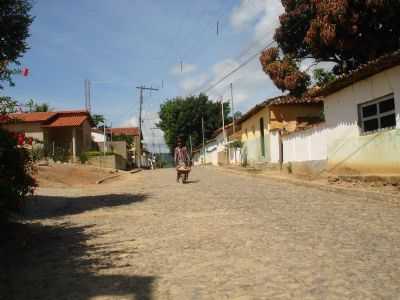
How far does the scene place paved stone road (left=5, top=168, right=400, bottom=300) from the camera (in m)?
4.39

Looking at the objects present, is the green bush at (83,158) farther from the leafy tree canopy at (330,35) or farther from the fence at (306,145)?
the fence at (306,145)

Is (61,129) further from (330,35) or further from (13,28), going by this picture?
(13,28)

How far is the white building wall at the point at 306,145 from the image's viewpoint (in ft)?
55.9

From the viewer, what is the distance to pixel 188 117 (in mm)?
61438

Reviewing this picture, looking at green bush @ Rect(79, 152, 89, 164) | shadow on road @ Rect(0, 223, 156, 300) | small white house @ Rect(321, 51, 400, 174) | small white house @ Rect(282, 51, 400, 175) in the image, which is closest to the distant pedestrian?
small white house @ Rect(282, 51, 400, 175)

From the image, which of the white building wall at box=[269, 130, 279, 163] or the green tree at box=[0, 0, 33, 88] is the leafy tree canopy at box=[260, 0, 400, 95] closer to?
the white building wall at box=[269, 130, 279, 163]

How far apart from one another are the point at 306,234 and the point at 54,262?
3549mm

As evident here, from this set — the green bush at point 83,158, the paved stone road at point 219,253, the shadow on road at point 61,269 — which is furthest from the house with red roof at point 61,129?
the shadow on road at point 61,269

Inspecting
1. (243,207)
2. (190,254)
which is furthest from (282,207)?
(190,254)

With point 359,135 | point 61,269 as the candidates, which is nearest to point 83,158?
point 359,135

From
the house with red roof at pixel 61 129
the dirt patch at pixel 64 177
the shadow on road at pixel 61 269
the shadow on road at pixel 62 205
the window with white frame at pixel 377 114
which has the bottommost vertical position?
the shadow on road at pixel 61 269

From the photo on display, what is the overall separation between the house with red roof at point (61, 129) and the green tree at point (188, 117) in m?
24.2

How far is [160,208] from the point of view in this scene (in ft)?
33.7

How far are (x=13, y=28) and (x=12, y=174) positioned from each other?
4739 millimetres
